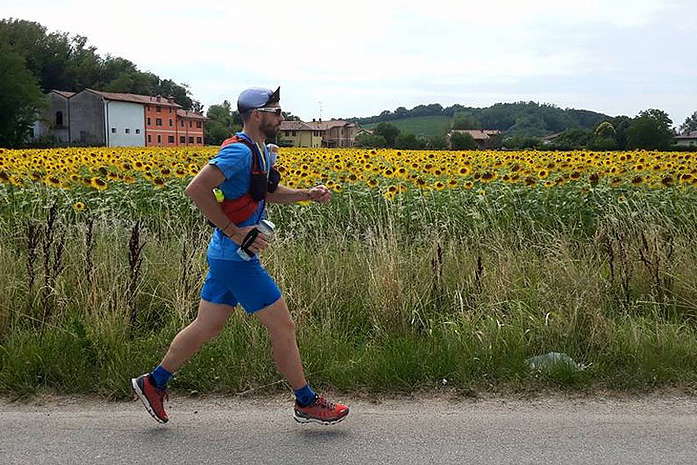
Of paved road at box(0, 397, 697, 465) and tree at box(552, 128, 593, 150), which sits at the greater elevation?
tree at box(552, 128, 593, 150)

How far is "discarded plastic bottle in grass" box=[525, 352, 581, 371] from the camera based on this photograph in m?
4.53

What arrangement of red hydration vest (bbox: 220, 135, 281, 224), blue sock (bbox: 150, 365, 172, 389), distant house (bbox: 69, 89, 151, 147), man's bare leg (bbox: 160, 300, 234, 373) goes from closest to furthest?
red hydration vest (bbox: 220, 135, 281, 224)
man's bare leg (bbox: 160, 300, 234, 373)
blue sock (bbox: 150, 365, 172, 389)
distant house (bbox: 69, 89, 151, 147)

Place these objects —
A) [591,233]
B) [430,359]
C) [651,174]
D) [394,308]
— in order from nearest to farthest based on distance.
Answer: [430,359] → [394,308] → [591,233] → [651,174]

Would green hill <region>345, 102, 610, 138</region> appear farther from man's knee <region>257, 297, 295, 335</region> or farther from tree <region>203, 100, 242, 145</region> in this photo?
man's knee <region>257, 297, 295, 335</region>

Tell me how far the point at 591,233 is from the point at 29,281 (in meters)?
5.62

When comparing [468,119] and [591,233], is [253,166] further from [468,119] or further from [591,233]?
[468,119]

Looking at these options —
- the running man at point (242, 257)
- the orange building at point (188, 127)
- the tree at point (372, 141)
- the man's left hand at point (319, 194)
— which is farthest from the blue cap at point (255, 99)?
the orange building at point (188, 127)

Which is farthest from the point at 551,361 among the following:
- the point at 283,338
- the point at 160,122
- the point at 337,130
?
the point at 160,122

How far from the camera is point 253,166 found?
11.7 ft

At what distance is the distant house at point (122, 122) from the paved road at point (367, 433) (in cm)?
7593

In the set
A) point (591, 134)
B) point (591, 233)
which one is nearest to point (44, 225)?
point (591, 233)

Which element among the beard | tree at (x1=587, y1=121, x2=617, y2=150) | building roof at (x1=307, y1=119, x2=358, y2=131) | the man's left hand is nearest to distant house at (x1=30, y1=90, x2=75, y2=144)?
building roof at (x1=307, y1=119, x2=358, y2=131)

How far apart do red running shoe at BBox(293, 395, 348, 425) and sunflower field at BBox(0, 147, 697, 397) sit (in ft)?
1.81

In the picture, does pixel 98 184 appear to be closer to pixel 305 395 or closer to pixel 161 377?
pixel 161 377
